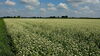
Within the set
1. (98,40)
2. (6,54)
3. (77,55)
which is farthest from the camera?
(98,40)

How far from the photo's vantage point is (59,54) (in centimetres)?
788

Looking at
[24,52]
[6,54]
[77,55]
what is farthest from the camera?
[6,54]

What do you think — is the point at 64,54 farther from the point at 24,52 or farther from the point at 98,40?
the point at 98,40

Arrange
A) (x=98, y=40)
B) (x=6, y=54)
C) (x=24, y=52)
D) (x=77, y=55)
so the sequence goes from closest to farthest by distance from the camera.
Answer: (x=77, y=55) → (x=24, y=52) → (x=6, y=54) → (x=98, y=40)

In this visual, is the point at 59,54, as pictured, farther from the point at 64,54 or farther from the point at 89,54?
the point at 89,54

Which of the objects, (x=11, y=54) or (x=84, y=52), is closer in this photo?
(x=84, y=52)

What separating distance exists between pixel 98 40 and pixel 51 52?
13.7 ft

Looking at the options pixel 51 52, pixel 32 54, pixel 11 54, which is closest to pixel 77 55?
pixel 51 52

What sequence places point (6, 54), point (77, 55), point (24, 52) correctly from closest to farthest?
point (77, 55) → point (24, 52) → point (6, 54)

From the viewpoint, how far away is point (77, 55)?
7.76 meters

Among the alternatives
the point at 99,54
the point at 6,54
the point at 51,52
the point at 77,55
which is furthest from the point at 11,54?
the point at 99,54

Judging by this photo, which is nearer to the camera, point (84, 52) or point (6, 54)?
point (84, 52)

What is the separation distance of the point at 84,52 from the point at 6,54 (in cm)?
383

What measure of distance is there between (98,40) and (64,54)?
4.16 meters
